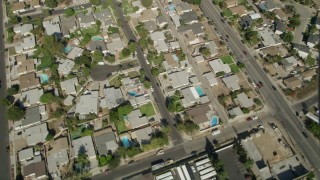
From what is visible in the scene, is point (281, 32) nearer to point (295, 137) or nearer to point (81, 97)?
point (295, 137)

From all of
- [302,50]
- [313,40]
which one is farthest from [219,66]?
[313,40]

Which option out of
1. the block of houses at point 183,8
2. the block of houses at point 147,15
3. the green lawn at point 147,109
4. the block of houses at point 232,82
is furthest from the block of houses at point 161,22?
the green lawn at point 147,109

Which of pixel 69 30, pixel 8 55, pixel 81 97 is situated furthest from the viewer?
pixel 69 30

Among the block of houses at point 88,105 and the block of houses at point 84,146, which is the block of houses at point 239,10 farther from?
the block of houses at point 84,146

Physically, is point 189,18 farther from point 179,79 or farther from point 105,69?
point 105,69

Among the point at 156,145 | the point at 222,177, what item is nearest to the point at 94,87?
the point at 156,145

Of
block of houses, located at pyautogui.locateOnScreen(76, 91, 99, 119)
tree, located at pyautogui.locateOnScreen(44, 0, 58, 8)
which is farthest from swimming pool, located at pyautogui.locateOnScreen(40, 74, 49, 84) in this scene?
tree, located at pyautogui.locateOnScreen(44, 0, 58, 8)
